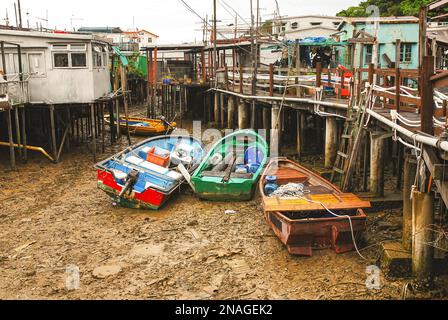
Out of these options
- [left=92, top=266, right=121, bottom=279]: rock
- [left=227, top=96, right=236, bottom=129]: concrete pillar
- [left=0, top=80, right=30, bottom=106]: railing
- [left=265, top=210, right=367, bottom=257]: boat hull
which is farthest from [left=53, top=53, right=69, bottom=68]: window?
[left=265, top=210, right=367, bottom=257]: boat hull

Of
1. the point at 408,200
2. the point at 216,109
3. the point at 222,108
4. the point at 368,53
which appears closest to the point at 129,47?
the point at 216,109

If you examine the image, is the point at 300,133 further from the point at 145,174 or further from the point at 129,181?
the point at 129,181

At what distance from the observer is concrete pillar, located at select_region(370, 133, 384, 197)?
451 inches

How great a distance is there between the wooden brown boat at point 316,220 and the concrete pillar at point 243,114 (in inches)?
501

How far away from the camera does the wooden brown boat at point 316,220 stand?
9.59 m

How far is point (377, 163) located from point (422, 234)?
Result: 401 cm

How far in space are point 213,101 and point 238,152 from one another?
1718 cm

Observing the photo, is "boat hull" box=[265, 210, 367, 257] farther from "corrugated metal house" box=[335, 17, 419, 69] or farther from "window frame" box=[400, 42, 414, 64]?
"window frame" box=[400, 42, 414, 64]

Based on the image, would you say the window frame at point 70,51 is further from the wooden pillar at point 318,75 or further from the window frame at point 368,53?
the window frame at point 368,53

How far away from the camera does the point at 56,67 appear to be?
62.6 feet

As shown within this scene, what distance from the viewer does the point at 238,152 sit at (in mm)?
15789

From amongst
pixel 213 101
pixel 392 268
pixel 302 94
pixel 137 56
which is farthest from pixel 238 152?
pixel 137 56

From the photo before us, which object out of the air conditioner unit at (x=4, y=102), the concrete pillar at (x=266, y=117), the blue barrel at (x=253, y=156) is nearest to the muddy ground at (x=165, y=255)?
the blue barrel at (x=253, y=156)
